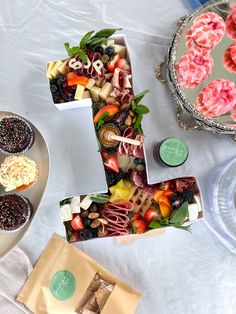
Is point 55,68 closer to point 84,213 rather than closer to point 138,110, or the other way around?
point 138,110

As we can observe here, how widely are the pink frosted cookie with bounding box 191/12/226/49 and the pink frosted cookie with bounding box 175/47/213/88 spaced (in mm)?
20

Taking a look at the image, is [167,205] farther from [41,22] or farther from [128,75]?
[41,22]

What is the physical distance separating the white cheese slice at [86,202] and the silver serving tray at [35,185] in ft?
0.35

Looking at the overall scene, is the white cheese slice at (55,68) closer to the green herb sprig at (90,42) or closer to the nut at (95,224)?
the green herb sprig at (90,42)

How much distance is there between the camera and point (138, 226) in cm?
111

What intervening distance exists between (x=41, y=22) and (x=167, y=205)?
0.56m

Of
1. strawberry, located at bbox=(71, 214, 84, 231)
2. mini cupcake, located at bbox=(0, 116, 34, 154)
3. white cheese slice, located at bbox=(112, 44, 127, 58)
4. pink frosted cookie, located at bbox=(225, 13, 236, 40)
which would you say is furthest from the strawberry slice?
pink frosted cookie, located at bbox=(225, 13, 236, 40)

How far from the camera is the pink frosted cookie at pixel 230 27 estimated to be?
3.69 ft

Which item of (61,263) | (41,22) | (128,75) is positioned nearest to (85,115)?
(128,75)

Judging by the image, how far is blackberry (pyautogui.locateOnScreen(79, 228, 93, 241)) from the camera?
1.11 metres

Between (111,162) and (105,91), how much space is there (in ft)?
Answer: 0.55

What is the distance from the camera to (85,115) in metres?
1.20

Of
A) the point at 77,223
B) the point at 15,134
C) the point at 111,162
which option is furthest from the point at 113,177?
the point at 15,134

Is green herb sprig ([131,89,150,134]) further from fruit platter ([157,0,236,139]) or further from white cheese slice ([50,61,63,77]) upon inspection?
white cheese slice ([50,61,63,77])
